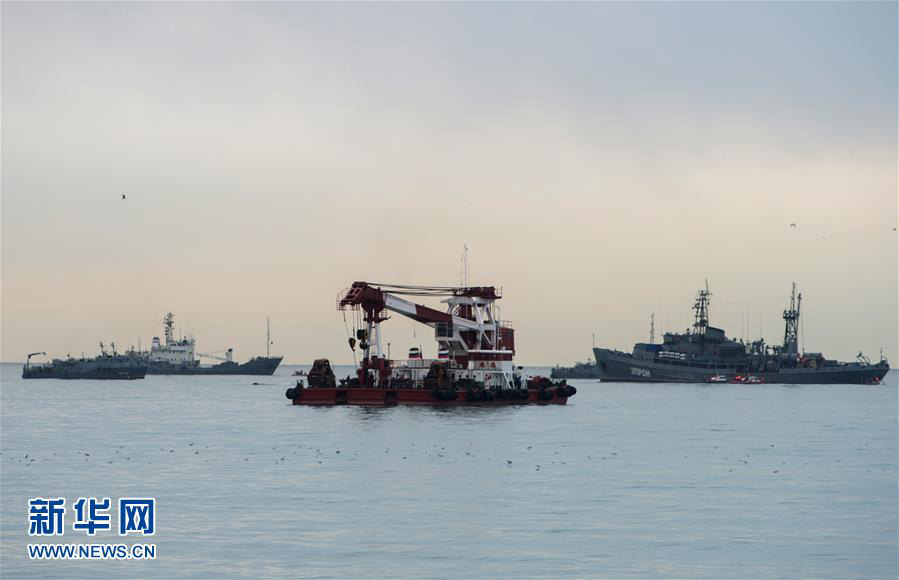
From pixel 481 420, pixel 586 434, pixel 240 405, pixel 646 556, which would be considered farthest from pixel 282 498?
pixel 240 405

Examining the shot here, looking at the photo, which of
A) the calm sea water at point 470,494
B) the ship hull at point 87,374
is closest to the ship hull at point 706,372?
the ship hull at point 87,374

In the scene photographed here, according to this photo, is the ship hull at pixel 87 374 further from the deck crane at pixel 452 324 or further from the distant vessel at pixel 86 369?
the deck crane at pixel 452 324

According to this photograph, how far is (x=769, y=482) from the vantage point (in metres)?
40.4

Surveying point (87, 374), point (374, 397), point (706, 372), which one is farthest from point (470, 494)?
point (87, 374)

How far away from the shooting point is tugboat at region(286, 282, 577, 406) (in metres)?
81.9

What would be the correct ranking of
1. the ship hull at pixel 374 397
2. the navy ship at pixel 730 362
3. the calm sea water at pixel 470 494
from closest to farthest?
the calm sea water at pixel 470 494, the ship hull at pixel 374 397, the navy ship at pixel 730 362

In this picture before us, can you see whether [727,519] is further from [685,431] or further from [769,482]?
[685,431]

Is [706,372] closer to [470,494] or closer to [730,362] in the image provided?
[730,362]

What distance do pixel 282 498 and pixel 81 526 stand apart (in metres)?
6.88

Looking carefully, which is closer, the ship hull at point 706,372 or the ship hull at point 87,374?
the ship hull at point 706,372

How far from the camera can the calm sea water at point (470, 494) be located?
25266 mm

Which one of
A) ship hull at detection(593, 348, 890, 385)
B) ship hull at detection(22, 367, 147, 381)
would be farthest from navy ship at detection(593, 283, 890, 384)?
ship hull at detection(22, 367, 147, 381)

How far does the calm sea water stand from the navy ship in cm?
10285

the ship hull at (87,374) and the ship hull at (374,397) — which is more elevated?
the ship hull at (374,397)
